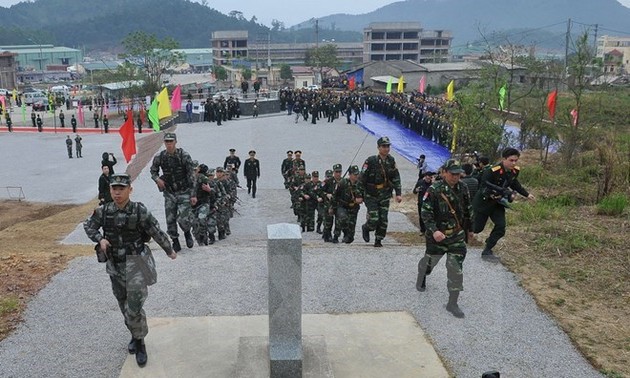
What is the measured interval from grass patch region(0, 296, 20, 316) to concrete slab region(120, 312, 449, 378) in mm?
1688

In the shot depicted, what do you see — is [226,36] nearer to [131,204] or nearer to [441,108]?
[441,108]

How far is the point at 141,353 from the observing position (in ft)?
17.2

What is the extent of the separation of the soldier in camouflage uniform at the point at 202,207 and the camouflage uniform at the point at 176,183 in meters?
0.40

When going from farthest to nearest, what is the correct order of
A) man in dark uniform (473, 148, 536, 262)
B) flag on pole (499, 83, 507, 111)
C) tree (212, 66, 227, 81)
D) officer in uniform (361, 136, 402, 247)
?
tree (212, 66, 227, 81), flag on pole (499, 83, 507, 111), officer in uniform (361, 136, 402, 247), man in dark uniform (473, 148, 536, 262)

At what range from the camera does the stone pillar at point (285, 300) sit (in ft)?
16.2

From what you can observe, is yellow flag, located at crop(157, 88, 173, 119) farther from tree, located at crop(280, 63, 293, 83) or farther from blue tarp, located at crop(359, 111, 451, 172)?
tree, located at crop(280, 63, 293, 83)

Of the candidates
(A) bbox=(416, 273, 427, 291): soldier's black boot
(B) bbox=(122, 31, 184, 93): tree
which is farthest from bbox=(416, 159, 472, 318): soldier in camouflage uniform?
(B) bbox=(122, 31, 184, 93): tree

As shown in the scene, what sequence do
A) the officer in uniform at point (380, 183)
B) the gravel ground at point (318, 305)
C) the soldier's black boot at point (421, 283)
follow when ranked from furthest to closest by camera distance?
the officer in uniform at point (380, 183), the soldier's black boot at point (421, 283), the gravel ground at point (318, 305)

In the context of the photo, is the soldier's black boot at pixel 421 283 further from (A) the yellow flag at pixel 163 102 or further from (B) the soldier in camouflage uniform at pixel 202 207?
(A) the yellow flag at pixel 163 102

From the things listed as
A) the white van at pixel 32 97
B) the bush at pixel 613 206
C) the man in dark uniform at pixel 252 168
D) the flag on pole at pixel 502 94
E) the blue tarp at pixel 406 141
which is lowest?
the white van at pixel 32 97

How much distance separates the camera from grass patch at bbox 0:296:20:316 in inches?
246

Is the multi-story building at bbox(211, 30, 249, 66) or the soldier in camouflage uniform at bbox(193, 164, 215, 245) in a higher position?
the multi-story building at bbox(211, 30, 249, 66)

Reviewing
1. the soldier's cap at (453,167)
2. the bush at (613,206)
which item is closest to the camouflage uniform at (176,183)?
the soldier's cap at (453,167)

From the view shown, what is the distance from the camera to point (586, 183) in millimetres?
13508
